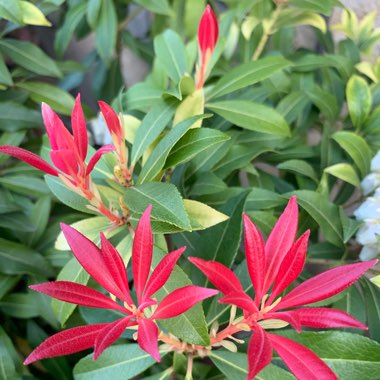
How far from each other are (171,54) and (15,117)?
351mm

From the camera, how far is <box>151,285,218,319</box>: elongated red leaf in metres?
0.48

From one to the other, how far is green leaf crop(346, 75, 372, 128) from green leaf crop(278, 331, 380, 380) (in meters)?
0.41

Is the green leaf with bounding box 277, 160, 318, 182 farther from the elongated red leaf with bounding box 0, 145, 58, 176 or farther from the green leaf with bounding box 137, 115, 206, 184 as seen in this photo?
the elongated red leaf with bounding box 0, 145, 58, 176

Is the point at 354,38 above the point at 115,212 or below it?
above

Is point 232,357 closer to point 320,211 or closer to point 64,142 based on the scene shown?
point 320,211

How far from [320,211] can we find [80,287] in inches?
15.6

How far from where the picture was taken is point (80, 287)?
20.3 inches

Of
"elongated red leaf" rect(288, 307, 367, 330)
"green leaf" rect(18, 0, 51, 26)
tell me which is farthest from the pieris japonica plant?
"green leaf" rect(18, 0, 51, 26)

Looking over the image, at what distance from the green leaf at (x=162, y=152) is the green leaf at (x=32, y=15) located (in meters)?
0.41

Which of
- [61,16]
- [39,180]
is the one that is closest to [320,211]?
[39,180]

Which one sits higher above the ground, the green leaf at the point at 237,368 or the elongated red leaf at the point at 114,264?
the elongated red leaf at the point at 114,264

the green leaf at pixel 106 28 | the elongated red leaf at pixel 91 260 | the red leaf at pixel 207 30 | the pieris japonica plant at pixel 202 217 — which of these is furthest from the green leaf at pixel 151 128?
the green leaf at pixel 106 28

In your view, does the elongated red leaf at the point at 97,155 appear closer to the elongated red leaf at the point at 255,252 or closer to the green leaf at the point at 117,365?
the elongated red leaf at the point at 255,252

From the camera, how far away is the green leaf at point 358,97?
2.80 feet
